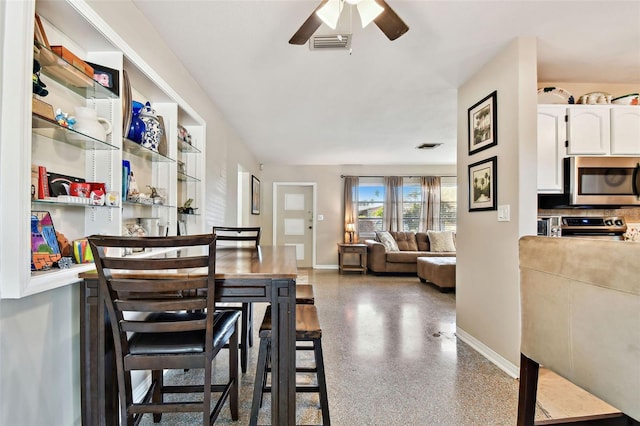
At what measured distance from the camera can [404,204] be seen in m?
6.71

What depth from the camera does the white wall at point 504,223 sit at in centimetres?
205

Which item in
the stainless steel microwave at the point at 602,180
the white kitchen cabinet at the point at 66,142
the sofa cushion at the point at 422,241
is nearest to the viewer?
the white kitchen cabinet at the point at 66,142

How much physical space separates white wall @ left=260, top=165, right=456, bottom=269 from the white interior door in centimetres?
18

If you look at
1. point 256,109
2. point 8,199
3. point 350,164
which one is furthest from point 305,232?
point 8,199

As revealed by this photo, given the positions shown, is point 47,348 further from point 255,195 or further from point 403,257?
point 403,257

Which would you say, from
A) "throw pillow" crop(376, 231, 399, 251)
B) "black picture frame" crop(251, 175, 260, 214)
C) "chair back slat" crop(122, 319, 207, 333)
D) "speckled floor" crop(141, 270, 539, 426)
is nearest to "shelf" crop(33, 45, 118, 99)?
"chair back slat" crop(122, 319, 207, 333)

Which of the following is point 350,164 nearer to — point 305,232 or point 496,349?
point 305,232

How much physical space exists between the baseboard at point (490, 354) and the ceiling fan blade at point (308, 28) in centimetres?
248

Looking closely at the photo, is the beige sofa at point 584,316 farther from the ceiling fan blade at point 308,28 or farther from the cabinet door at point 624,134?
the cabinet door at point 624,134

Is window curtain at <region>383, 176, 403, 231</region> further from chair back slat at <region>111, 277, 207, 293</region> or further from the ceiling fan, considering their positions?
chair back slat at <region>111, 277, 207, 293</region>

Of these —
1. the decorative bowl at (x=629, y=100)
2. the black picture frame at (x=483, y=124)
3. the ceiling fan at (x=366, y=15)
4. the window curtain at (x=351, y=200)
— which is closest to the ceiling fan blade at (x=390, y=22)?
the ceiling fan at (x=366, y=15)

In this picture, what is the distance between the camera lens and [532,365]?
1.19m

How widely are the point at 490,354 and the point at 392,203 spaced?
4.53m

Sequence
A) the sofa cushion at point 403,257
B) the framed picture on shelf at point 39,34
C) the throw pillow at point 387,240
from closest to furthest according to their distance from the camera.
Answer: the framed picture on shelf at point 39,34 → the sofa cushion at point 403,257 → the throw pillow at point 387,240
